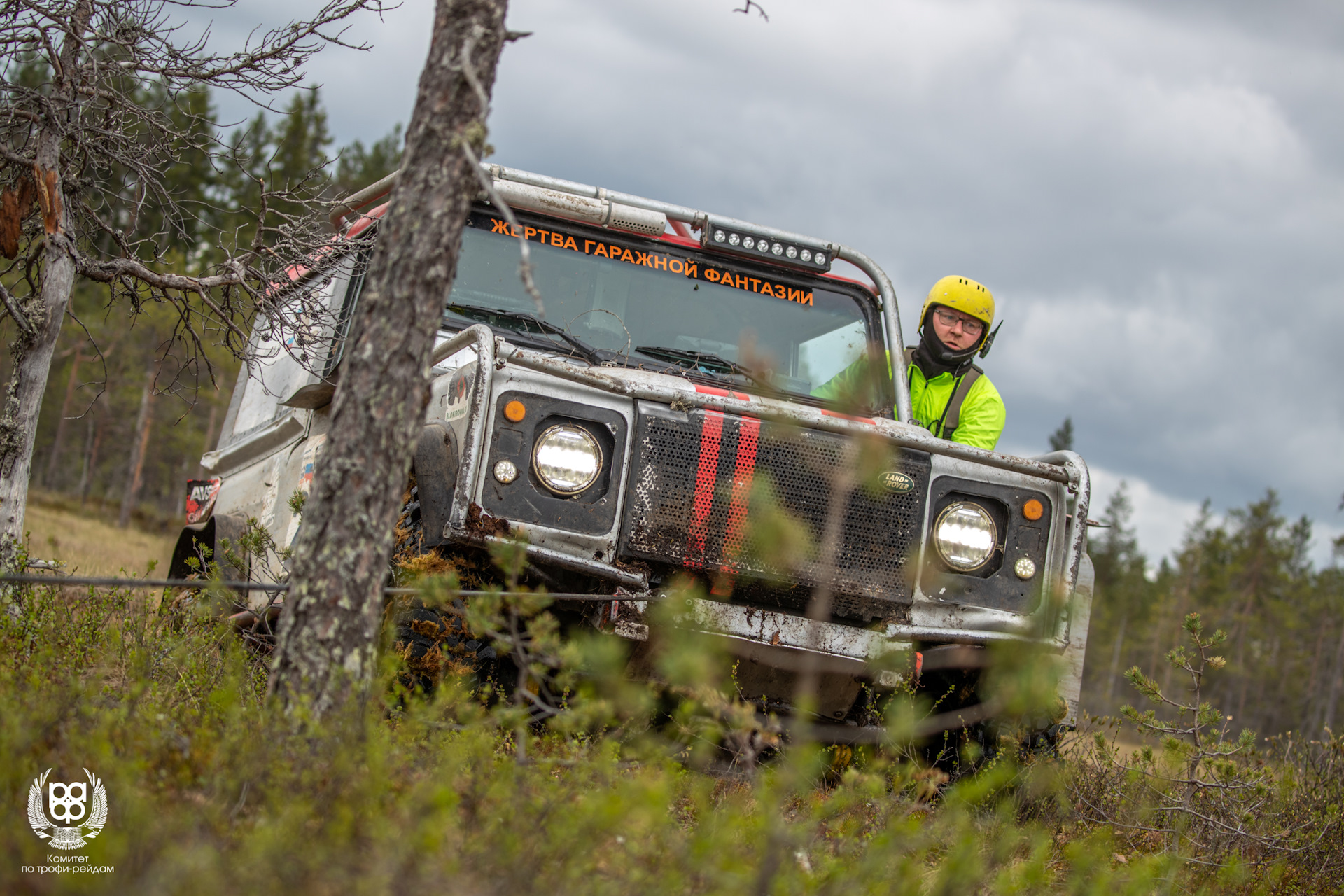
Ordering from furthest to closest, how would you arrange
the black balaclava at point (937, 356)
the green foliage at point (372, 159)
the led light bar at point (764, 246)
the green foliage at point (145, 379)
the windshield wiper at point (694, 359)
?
the green foliage at point (372, 159) → the green foliage at point (145, 379) → the black balaclava at point (937, 356) → the led light bar at point (764, 246) → the windshield wiper at point (694, 359)

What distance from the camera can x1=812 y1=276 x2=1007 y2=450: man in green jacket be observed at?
5328 millimetres

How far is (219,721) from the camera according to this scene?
9.68ft

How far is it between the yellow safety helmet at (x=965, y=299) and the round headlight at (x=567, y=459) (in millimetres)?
2488

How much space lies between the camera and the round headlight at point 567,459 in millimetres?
3742

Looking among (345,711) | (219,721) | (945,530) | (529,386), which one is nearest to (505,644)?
(345,711)

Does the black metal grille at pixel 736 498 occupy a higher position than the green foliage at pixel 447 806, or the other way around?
the black metal grille at pixel 736 498

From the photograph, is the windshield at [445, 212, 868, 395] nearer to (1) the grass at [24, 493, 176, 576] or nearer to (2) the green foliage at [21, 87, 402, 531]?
(1) the grass at [24, 493, 176, 576]

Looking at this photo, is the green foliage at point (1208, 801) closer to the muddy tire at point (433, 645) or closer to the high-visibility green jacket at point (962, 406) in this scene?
the high-visibility green jacket at point (962, 406)

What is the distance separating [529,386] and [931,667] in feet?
5.81

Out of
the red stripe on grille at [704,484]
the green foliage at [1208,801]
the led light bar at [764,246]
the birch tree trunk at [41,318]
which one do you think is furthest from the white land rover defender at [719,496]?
the birch tree trunk at [41,318]

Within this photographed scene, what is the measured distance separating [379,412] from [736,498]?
1.53 meters

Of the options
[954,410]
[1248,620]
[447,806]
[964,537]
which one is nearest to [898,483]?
[964,537]

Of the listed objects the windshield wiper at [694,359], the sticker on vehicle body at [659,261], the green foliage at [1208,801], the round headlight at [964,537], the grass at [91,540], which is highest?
the sticker on vehicle body at [659,261]

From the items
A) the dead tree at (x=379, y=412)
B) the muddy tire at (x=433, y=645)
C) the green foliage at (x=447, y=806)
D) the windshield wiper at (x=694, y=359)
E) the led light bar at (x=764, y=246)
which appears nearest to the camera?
the green foliage at (x=447, y=806)
